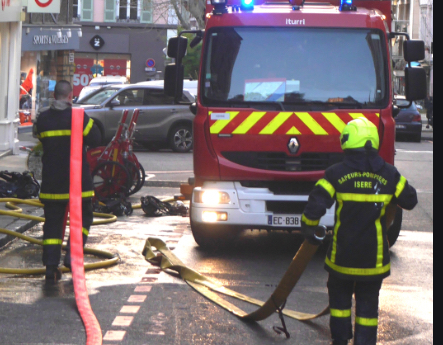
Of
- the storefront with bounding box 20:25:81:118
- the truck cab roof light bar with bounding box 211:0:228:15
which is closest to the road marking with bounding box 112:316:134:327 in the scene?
the truck cab roof light bar with bounding box 211:0:228:15

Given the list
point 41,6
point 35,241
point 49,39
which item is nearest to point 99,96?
point 41,6

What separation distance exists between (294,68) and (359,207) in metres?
3.75

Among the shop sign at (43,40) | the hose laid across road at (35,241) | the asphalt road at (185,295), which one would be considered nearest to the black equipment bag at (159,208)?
the hose laid across road at (35,241)

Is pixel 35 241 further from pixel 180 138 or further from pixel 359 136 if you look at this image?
pixel 180 138

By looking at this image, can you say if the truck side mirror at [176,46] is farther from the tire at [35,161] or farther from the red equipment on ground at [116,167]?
the tire at [35,161]

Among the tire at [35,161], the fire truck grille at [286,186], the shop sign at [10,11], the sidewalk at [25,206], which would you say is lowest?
the sidewalk at [25,206]

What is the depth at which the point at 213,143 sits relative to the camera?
8.73 meters

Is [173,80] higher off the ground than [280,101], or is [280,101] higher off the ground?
[173,80]

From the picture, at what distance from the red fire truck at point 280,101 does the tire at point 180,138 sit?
13622 mm

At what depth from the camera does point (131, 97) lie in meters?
22.1

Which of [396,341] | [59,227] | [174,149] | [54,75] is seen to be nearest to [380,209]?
[396,341]

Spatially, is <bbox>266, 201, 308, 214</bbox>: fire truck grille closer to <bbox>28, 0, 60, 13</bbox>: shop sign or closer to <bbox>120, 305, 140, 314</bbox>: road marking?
<bbox>120, 305, 140, 314</bbox>: road marking

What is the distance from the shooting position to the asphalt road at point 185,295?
5848 mm

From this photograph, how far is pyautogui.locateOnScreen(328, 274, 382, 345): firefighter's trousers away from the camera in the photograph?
5234 mm
